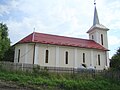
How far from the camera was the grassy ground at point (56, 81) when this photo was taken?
21734 mm

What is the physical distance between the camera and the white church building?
3256 centimetres

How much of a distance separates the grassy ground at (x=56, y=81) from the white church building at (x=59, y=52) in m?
7.03

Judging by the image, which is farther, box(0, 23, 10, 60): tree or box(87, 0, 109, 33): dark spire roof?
box(87, 0, 109, 33): dark spire roof

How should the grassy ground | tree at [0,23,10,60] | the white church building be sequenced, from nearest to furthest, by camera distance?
the grassy ground
the white church building
tree at [0,23,10,60]

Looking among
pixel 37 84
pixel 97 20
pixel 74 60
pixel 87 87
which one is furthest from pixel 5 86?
pixel 97 20

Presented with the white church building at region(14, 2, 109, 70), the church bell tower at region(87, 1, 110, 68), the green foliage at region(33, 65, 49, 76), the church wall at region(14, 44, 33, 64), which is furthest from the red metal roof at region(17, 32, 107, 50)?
the green foliage at region(33, 65, 49, 76)

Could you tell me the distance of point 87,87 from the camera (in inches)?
950

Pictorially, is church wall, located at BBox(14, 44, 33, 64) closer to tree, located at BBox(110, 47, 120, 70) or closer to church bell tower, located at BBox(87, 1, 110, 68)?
church bell tower, located at BBox(87, 1, 110, 68)

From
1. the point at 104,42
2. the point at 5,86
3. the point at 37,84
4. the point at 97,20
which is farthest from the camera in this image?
the point at 97,20

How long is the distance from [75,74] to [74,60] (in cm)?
779

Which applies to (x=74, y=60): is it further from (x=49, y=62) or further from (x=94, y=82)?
(x=94, y=82)

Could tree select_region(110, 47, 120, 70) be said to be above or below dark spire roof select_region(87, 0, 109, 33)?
below

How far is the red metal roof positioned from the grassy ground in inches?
347

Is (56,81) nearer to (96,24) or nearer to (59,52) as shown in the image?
(59,52)
